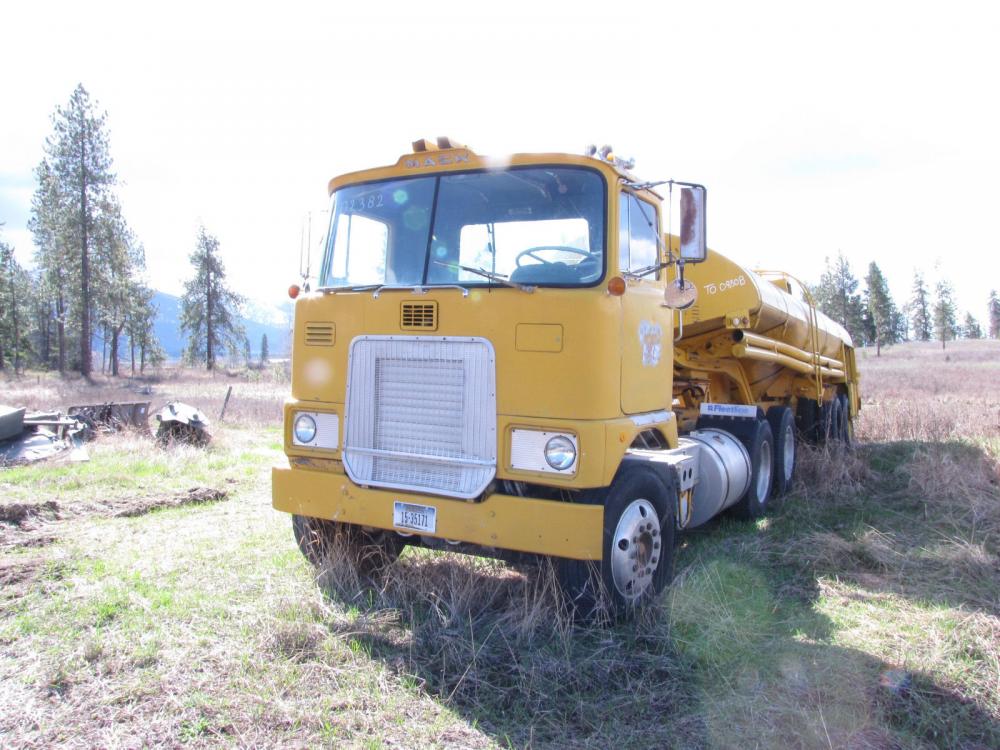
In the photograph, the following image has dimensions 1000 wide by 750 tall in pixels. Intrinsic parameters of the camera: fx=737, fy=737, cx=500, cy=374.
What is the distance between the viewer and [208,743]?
3.17 meters

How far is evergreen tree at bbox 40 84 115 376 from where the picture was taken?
3209 cm

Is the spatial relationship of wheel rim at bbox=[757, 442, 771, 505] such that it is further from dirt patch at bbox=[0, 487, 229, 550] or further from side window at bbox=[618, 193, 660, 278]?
dirt patch at bbox=[0, 487, 229, 550]

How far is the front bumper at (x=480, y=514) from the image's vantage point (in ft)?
14.0

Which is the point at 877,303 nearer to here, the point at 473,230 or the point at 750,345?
the point at 750,345

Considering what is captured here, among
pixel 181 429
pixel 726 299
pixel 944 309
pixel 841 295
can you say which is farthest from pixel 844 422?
pixel 944 309

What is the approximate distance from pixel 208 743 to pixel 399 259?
3.16 meters

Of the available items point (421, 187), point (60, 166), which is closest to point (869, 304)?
point (60, 166)

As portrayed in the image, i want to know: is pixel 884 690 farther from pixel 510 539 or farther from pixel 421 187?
pixel 421 187

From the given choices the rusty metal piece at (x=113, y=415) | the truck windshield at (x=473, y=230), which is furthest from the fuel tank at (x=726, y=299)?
the rusty metal piece at (x=113, y=415)

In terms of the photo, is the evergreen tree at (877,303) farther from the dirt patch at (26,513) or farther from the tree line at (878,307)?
the dirt patch at (26,513)

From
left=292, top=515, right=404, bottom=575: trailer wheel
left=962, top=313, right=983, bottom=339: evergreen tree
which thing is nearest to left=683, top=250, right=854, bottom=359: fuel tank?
left=292, top=515, right=404, bottom=575: trailer wheel

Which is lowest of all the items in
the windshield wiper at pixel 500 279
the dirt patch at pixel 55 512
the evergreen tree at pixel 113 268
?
the dirt patch at pixel 55 512

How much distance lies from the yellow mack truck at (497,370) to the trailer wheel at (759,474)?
2.47m

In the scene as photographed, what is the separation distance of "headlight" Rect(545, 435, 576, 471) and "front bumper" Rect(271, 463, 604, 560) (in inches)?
8.9
